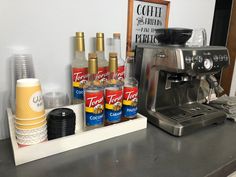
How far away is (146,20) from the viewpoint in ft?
2.98

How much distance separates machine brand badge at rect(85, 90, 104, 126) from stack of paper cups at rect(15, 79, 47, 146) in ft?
0.48

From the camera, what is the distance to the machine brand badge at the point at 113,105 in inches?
26.0

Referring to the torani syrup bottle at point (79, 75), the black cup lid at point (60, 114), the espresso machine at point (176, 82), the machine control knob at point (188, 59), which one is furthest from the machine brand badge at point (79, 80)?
the machine control knob at point (188, 59)

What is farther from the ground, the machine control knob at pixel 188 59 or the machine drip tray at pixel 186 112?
the machine control knob at pixel 188 59

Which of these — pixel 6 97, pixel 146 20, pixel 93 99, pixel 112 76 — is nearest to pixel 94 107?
pixel 93 99

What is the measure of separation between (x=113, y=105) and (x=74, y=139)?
165 mm

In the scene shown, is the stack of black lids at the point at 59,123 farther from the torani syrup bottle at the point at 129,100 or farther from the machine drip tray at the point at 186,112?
the machine drip tray at the point at 186,112

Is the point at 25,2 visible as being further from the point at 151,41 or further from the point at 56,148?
the point at 151,41

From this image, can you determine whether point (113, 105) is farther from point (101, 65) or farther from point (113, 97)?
point (101, 65)

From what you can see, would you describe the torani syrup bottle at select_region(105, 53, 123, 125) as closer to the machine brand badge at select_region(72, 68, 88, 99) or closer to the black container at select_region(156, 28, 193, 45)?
the machine brand badge at select_region(72, 68, 88, 99)

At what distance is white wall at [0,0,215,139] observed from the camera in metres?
0.61

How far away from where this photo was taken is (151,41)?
957 mm

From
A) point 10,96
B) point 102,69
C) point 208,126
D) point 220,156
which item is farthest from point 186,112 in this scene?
point 10,96

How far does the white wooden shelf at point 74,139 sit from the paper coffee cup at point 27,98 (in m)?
0.08
